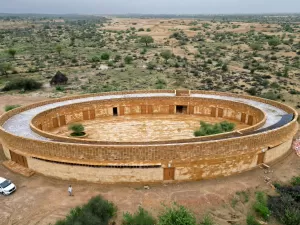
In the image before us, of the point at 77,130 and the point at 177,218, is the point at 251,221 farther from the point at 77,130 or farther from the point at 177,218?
the point at 77,130

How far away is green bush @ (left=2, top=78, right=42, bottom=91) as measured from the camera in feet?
144

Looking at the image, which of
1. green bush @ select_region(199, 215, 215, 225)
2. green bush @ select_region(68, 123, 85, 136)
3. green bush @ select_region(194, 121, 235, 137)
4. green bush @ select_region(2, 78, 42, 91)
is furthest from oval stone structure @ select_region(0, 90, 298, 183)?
green bush @ select_region(2, 78, 42, 91)

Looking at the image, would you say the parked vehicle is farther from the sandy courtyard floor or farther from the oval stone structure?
the sandy courtyard floor

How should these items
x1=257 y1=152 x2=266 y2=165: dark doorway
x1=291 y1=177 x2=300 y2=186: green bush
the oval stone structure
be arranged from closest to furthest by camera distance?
the oval stone structure < x1=291 y1=177 x2=300 y2=186: green bush < x1=257 y1=152 x2=266 y2=165: dark doorway

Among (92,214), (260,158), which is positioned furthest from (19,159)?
(260,158)

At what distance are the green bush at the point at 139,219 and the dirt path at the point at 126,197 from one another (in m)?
A: 0.61

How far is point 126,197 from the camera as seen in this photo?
61.1 feet

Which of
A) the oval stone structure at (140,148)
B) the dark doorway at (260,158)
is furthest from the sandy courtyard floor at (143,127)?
the dark doorway at (260,158)

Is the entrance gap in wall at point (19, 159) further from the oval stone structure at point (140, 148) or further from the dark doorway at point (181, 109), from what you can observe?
the dark doorway at point (181, 109)

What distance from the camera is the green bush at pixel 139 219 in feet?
52.5

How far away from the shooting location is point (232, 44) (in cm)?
8106

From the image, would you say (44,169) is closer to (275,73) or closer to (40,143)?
(40,143)

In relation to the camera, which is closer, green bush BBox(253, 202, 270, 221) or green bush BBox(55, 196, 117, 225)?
green bush BBox(55, 196, 117, 225)

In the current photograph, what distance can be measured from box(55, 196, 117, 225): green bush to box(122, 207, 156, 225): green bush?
3.03 feet
